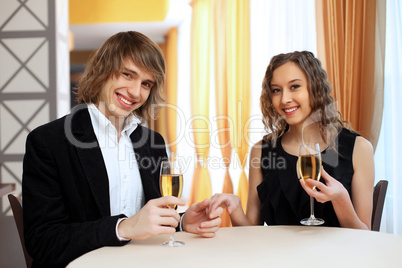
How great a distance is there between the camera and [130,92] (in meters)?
1.75

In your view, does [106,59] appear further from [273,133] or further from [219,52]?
[219,52]

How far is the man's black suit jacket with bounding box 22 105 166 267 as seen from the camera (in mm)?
1370

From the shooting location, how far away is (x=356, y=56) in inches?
125

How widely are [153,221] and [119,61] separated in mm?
769

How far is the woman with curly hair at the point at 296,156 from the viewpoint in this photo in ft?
6.69

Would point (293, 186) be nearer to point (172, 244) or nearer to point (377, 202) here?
point (377, 202)

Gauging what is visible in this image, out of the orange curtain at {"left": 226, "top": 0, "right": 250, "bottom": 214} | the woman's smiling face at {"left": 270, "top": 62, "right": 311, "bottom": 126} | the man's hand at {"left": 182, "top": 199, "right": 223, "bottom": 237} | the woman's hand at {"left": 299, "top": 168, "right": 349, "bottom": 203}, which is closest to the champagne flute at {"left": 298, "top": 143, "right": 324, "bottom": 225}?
the woman's hand at {"left": 299, "top": 168, "right": 349, "bottom": 203}

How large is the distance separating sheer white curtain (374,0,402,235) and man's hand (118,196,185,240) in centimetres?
219

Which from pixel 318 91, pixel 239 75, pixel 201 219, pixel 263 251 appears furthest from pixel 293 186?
pixel 239 75

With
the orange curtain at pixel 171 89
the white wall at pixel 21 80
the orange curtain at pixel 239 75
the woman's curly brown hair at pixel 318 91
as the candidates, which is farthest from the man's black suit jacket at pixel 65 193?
the orange curtain at pixel 171 89

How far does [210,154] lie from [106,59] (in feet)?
13.4

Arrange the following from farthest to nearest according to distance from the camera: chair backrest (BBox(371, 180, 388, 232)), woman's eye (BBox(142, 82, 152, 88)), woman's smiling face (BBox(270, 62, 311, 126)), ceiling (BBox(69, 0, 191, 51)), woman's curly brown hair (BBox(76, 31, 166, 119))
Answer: ceiling (BBox(69, 0, 191, 51)) < woman's smiling face (BBox(270, 62, 311, 126)) < chair backrest (BBox(371, 180, 388, 232)) < woman's eye (BBox(142, 82, 152, 88)) < woman's curly brown hair (BBox(76, 31, 166, 119))

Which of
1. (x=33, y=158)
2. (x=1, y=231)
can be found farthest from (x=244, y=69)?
(x=33, y=158)

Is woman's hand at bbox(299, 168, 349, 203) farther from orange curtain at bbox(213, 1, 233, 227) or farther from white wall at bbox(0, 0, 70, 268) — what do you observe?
orange curtain at bbox(213, 1, 233, 227)
